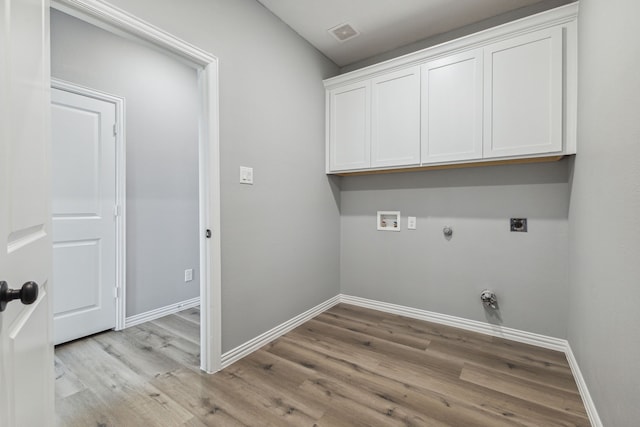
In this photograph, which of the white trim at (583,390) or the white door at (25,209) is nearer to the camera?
the white door at (25,209)

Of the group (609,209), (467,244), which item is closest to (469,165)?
(467,244)

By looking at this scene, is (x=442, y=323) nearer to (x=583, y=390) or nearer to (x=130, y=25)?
(x=583, y=390)

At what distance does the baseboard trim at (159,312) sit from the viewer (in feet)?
8.27

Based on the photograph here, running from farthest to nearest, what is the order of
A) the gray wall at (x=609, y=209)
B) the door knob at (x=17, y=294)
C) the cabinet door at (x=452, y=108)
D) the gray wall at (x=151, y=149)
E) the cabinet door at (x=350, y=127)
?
the cabinet door at (x=350, y=127), the gray wall at (x=151, y=149), the cabinet door at (x=452, y=108), the gray wall at (x=609, y=209), the door knob at (x=17, y=294)

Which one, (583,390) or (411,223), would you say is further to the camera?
(411,223)

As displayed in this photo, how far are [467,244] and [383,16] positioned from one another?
81.8 inches

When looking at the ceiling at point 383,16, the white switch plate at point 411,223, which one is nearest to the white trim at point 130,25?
the ceiling at point 383,16

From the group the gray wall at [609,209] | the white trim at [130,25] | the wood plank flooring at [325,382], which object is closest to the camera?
the gray wall at [609,209]

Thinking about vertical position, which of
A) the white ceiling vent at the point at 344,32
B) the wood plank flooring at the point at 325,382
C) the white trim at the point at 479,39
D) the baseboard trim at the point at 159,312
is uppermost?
the white ceiling vent at the point at 344,32

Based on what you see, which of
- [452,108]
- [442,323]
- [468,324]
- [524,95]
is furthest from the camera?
[442,323]

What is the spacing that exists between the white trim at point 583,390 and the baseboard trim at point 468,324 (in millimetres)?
119

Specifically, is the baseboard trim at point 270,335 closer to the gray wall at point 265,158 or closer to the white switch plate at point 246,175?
the gray wall at point 265,158

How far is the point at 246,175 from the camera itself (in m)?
2.05

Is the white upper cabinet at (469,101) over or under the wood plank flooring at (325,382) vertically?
over
